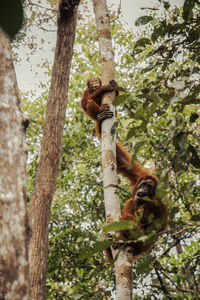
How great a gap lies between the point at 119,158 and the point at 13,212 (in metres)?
3.03

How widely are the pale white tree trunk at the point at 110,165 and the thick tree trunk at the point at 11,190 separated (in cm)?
66

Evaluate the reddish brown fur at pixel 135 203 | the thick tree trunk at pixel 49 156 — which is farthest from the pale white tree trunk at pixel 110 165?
the thick tree trunk at pixel 49 156

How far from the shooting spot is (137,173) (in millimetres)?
4340

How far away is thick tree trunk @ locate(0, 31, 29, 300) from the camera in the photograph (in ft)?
3.48

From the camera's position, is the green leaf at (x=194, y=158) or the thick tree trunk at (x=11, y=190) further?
the green leaf at (x=194, y=158)

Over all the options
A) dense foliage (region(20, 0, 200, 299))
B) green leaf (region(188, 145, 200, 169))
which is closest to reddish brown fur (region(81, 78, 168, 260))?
dense foliage (region(20, 0, 200, 299))

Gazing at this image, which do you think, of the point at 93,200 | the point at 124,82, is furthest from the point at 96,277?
the point at 124,82

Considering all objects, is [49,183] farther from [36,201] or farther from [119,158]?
[119,158]

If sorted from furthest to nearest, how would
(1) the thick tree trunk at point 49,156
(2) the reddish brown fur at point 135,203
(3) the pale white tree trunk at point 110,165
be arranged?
(2) the reddish brown fur at point 135,203 → (1) the thick tree trunk at point 49,156 → (3) the pale white tree trunk at point 110,165

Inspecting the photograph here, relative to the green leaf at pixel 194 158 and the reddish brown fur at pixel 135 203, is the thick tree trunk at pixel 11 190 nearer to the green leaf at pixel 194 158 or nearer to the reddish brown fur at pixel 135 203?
the green leaf at pixel 194 158

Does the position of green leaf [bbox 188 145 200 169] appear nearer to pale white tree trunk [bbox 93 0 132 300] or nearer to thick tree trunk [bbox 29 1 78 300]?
pale white tree trunk [bbox 93 0 132 300]

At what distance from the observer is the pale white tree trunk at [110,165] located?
2367 mm

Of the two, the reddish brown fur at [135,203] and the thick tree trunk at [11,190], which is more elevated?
the reddish brown fur at [135,203]

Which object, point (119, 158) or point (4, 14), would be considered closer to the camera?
point (4, 14)
